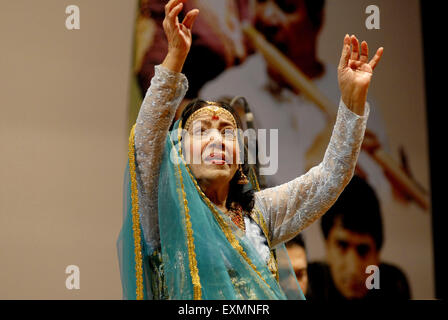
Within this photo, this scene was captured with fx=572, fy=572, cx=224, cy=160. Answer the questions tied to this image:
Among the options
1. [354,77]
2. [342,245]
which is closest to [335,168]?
[354,77]

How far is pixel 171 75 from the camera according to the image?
4.79ft

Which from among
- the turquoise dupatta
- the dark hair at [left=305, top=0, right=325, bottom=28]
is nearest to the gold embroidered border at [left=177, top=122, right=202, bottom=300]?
the turquoise dupatta

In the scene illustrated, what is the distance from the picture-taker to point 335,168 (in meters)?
1.69

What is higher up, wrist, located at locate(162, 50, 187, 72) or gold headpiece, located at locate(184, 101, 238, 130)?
wrist, located at locate(162, 50, 187, 72)

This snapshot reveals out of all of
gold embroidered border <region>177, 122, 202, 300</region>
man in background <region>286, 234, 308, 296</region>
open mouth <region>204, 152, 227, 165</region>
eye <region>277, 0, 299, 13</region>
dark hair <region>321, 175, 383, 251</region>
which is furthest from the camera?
dark hair <region>321, 175, 383, 251</region>

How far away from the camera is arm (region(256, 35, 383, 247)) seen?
1666 mm

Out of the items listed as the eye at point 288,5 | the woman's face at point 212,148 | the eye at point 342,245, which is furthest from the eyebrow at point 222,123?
the eye at point 342,245

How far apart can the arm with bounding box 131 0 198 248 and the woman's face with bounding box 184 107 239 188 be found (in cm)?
14

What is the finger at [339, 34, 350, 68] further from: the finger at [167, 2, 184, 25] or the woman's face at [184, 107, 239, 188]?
the finger at [167, 2, 184, 25]

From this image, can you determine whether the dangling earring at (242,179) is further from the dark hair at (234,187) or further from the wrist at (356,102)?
the wrist at (356,102)

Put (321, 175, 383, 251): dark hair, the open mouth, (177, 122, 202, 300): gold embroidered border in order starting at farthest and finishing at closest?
(321, 175, 383, 251): dark hair < the open mouth < (177, 122, 202, 300): gold embroidered border

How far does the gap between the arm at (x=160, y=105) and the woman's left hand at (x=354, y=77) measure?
485 mm

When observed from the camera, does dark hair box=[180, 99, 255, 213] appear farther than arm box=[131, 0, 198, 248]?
Yes
